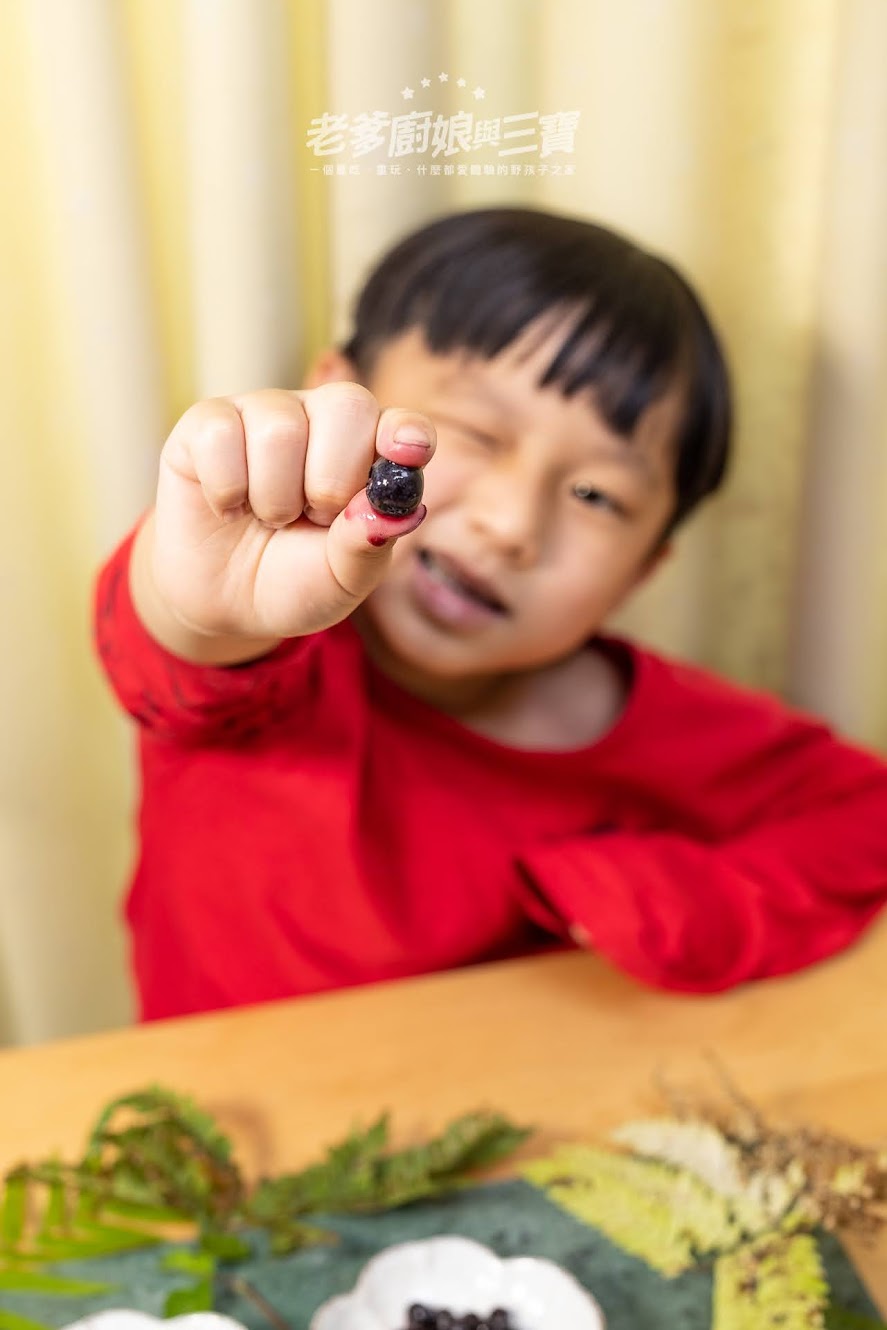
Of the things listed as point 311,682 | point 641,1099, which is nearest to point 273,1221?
point 641,1099

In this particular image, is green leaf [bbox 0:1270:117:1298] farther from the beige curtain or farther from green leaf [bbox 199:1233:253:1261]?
the beige curtain

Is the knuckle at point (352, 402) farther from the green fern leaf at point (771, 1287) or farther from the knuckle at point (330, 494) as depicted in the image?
the green fern leaf at point (771, 1287)

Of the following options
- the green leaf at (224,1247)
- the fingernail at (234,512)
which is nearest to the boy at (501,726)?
the fingernail at (234,512)

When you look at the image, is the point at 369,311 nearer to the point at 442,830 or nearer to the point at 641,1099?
the point at 442,830

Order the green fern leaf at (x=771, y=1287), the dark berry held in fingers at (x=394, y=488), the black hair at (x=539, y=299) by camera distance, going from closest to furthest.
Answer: the dark berry held in fingers at (x=394, y=488) < the green fern leaf at (x=771, y=1287) < the black hair at (x=539, y=299)

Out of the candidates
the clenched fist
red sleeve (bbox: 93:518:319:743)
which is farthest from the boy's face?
the clenched fist

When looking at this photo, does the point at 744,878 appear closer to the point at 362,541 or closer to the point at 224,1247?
the point at 224,1247
